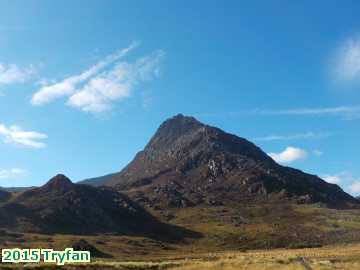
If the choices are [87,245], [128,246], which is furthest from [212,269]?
[128,246]

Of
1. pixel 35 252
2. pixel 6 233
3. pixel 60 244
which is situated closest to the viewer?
pixel 35 252

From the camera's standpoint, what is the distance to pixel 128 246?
187 metres

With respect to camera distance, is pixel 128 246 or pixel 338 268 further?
pixel 128 246

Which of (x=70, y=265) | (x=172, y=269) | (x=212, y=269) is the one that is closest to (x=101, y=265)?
(x=70, y=265)

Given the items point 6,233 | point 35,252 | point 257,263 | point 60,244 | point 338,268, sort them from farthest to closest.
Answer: point 6,233 → point 60,244 → point 35,252 → point 257,263 → point 338,268

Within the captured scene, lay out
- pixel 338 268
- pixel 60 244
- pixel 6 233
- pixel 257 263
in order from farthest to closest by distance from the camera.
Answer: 1. pixel 6 233
2. pixel 60 244
3. pixel 257 263
4. pixel 338 268

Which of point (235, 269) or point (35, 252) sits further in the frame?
point (35, 252)

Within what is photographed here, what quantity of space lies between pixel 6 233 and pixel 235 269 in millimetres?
146475

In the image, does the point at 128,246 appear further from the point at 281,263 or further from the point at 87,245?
the point at 281,263

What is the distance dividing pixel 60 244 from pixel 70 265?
361 feet

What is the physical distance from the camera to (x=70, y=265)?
5547 cm

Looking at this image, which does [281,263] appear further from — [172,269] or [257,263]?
[172,269]

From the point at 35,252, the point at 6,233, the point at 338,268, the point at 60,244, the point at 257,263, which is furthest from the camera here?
the point at 6,233

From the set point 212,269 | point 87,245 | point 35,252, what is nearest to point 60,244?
point 87,245
